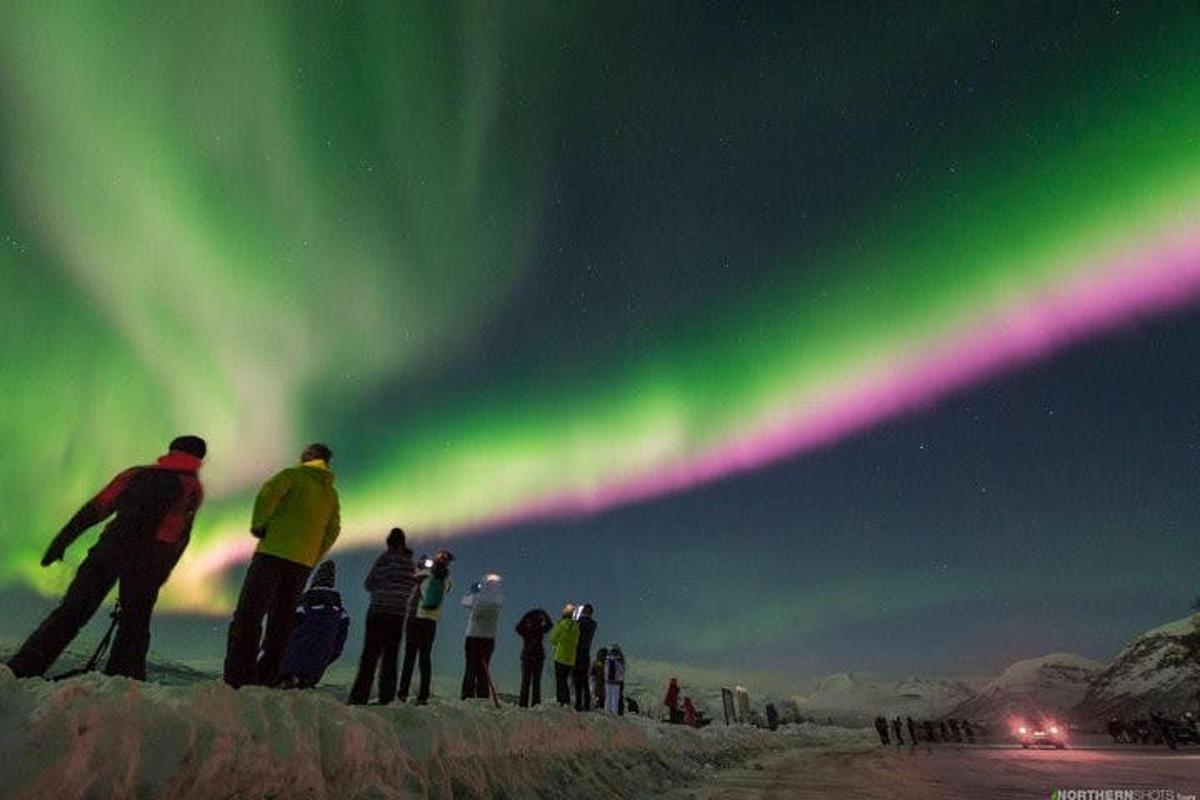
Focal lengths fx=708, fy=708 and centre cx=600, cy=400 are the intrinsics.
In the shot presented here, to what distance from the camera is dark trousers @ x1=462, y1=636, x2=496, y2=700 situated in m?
10.8

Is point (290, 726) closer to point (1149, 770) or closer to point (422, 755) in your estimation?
point (422, 755)

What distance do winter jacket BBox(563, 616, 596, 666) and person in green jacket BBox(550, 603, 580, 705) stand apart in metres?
0.11

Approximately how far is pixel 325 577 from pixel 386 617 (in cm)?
165

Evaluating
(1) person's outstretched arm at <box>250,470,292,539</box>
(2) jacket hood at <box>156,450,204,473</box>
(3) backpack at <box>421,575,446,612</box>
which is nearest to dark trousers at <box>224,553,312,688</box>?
(1) person's outstretched arm at <box>250,470,292,539</box>

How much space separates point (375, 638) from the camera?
7961mm

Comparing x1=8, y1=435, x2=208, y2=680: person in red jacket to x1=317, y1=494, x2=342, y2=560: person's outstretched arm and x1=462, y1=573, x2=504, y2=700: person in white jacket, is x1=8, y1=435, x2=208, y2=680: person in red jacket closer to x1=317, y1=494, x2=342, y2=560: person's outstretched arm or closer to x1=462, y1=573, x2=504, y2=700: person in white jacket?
x1=317, y1=494, x2=342, y2=560: person's outstretched arm

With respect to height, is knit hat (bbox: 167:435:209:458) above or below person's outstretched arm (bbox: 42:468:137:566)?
above

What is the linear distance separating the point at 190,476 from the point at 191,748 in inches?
129

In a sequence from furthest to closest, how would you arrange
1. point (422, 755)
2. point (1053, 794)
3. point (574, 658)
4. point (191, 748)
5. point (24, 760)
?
point (574, 658)
point (1053, 794)
point (422, 755)
point (191, 748)
point (24, 760)

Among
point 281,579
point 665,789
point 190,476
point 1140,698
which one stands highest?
point 1140,698

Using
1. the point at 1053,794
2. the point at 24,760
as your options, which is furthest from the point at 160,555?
the point at 1053,794

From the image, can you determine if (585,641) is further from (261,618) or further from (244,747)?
(244,747)

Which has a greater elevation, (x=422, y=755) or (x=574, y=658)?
(x=574, y=658)

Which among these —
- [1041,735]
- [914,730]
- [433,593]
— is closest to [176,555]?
[433,593]
